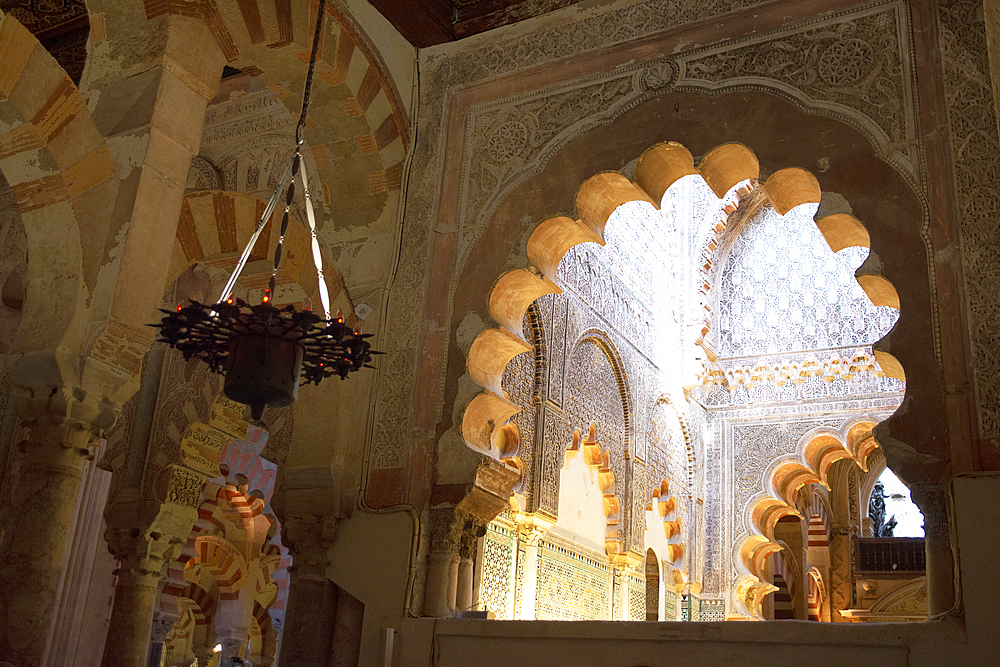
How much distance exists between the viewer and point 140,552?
6344 millimetres

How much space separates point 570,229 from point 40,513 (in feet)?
10.1

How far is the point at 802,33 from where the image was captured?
494 centimetres

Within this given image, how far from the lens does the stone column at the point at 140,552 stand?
20.0 feet

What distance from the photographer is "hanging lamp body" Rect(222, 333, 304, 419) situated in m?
3.73

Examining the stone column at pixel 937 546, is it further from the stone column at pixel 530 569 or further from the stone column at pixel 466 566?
the stone column at pixel 530 569

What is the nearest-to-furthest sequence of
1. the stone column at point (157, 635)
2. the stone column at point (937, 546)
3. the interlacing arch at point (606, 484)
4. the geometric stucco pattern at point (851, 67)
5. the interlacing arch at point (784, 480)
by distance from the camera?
the stone column at point (937, 546) < the geometric stucco pattern at point (851, 67) < the interlacing arch at point (606, 484) < the stone column at point (157, 635) < the interlacing arch at point (784, 480)

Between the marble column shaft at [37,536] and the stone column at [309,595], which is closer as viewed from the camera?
the marble column shaft at [37,536]

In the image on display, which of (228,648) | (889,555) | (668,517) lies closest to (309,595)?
(668,517)

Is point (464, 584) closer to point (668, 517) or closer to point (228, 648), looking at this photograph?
point (668, 517)

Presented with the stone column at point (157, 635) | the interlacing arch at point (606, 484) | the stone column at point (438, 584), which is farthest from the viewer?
the stone column at point (157, 635)

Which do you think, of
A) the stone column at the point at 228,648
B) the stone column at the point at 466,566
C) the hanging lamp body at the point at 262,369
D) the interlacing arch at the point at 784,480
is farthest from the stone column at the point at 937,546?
the stone column at the point at 228,648

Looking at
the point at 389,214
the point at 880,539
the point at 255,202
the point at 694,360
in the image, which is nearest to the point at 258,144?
the point at 255,202

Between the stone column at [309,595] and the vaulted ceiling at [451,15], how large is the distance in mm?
3149

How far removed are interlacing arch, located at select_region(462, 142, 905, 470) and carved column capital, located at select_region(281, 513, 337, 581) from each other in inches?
36.7
